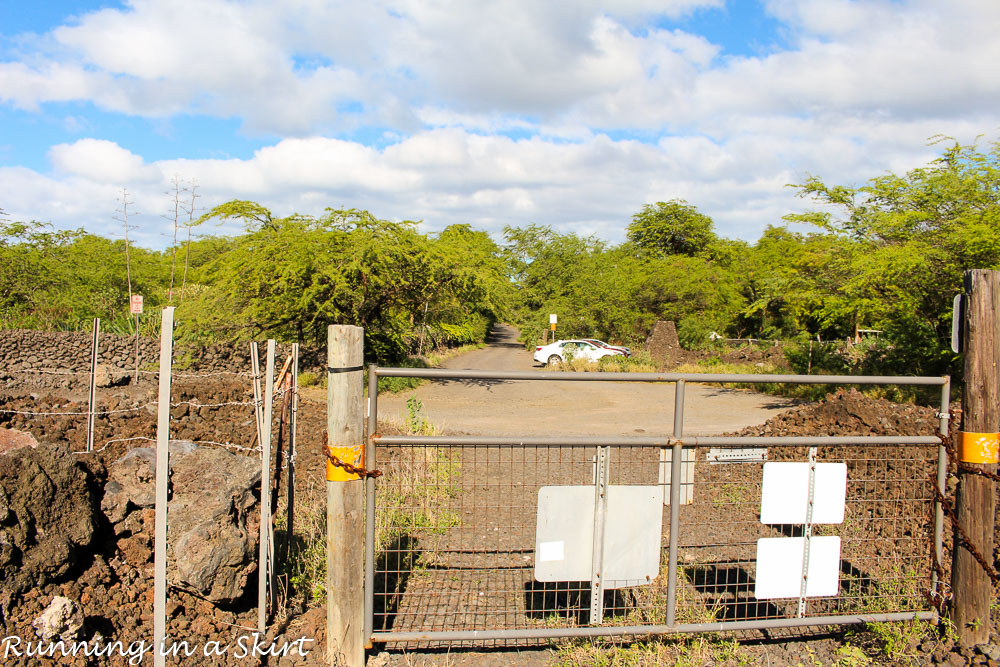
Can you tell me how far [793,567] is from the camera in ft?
12.7

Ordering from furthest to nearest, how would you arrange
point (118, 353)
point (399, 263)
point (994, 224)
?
point (118, 353)
point (399, 263)
point (994, 224)

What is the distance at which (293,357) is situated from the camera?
4.30m

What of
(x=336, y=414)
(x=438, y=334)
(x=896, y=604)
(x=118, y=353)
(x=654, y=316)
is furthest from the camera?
(x=438, y=334)

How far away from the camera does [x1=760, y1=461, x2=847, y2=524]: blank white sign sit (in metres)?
3.79

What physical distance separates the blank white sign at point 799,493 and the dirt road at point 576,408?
7.45 m

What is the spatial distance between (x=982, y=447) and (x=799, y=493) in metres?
1.18

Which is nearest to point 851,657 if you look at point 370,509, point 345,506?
point 370,509

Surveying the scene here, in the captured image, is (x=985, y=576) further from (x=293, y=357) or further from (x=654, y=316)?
(x=654, y=316)

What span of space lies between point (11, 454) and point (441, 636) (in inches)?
102

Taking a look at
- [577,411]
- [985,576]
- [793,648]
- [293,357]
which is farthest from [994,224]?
[293,357]

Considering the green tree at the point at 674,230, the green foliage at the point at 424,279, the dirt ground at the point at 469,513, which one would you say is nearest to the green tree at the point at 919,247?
the green foliage at the point at 424,279

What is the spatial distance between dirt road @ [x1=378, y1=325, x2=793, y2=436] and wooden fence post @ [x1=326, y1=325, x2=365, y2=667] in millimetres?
7074

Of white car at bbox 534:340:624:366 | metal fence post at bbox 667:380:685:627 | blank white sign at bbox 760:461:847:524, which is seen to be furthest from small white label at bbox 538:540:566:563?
white car at bbox 534:340:624:366

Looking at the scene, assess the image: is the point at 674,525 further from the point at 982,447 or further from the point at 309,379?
the point at 309,379
